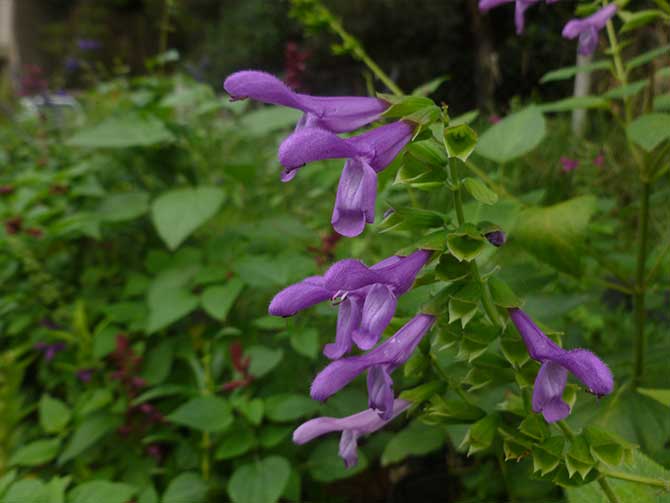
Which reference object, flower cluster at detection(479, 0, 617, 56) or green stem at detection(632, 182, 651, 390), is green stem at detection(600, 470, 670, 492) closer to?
green stem at detection(632, 182, 651, 390)

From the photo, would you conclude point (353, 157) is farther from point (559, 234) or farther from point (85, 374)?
point (85, 374)

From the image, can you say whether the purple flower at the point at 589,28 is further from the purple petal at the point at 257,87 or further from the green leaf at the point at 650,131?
the purple petal at the point at 257,87

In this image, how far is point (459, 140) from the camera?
58 cm

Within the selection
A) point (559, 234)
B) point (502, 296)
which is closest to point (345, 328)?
point (502, 296)

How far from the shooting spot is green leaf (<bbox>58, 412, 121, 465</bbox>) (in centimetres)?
130

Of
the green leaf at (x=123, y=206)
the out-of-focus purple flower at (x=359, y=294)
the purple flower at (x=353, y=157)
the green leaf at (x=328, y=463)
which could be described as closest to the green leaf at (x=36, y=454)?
the green leaf at (x=328, y=463)

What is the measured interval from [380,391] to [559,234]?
0.57 meters

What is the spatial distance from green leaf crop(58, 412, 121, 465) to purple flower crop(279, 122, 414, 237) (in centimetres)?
101

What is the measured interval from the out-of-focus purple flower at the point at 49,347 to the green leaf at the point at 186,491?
0.64m

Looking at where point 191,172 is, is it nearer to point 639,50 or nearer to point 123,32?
point 639,50

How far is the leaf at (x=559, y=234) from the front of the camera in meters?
1.02

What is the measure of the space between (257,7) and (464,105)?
6.38 m

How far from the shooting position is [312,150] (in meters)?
0.58

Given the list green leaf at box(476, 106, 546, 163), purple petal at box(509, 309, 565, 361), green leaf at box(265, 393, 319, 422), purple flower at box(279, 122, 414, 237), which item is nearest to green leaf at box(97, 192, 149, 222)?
green leaf at box(265, 393, 319, 422)
